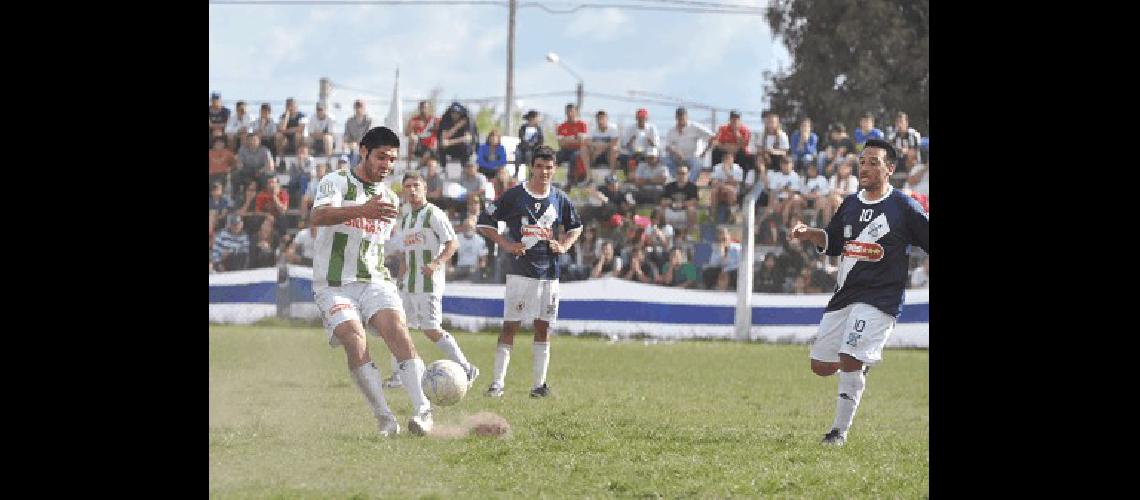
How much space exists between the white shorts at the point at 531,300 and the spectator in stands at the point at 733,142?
1194cm

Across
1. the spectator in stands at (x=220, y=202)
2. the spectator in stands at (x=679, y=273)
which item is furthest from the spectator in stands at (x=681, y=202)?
the spectator in stands at (x=220, y=202)

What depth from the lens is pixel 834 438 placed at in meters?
11.1

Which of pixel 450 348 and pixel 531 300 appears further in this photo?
pixel 531 300

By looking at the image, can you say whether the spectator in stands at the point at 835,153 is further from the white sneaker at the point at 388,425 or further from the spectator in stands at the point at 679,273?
the white sneaker at the point at 388,425

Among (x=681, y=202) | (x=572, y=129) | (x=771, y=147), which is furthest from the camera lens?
(x=572, y=129)

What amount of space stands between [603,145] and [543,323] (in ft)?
42.6

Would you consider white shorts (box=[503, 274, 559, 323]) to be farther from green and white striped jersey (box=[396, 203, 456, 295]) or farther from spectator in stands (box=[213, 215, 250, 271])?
spectator in stands (box=[213, 215, 250, 271])

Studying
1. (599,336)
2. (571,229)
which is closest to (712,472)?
(571,229)

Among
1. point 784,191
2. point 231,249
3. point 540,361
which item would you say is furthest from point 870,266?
point 231,249

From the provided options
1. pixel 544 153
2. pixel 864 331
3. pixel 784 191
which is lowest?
pixel 864 331

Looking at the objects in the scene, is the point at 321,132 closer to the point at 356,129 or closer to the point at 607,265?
the point at 356,129

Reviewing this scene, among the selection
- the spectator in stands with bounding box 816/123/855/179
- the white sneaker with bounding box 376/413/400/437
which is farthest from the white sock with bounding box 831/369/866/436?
the spectator in stands with bounding box 816/123/855/179
